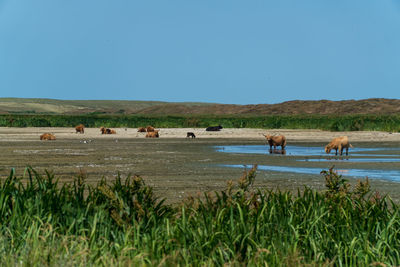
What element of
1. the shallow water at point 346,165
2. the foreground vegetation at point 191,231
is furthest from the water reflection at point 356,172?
the foreground vegetation at point 191,231

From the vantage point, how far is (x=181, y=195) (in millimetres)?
15906

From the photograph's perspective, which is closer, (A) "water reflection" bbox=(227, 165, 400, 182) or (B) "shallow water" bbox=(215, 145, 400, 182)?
(A) "water reflection" bbox=(227, 165, 400, 182)

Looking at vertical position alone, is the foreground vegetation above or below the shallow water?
above

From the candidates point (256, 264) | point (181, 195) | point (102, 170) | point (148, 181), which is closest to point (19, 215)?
point (256, 264)

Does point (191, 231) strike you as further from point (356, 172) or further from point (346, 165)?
point (346, 165)

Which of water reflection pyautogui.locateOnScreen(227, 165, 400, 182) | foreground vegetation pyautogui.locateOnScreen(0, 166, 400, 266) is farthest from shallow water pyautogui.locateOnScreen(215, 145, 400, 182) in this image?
foreground vegetation pyautogui.locateOnScreen(0, 166, 400, 266)

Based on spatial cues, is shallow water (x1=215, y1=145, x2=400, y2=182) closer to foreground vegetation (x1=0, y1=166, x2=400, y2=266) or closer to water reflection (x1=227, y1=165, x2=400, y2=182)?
water reflection (x1=227, y1=165, x2=400, y2=182)

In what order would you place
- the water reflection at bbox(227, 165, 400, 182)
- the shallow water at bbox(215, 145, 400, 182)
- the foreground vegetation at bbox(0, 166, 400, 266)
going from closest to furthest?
1. the foreground vegetation at bbox(0, 166, 400, 266)
2. the water reflection at bbox(227, 165, 400, 182)
3. the shallow water at bbox(215, 145, 400, 182)

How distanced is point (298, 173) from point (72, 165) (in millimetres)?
8289

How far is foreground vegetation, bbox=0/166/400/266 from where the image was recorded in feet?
23.1

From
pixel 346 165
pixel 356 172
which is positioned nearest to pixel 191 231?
pixel 356 172

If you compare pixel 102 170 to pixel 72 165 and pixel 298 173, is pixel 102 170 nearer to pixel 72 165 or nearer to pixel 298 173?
pixel 72 165

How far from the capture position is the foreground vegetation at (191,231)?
7034mm

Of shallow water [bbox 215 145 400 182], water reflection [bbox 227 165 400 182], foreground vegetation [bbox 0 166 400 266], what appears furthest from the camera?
shallow water [bbox 215 145 400 182]
